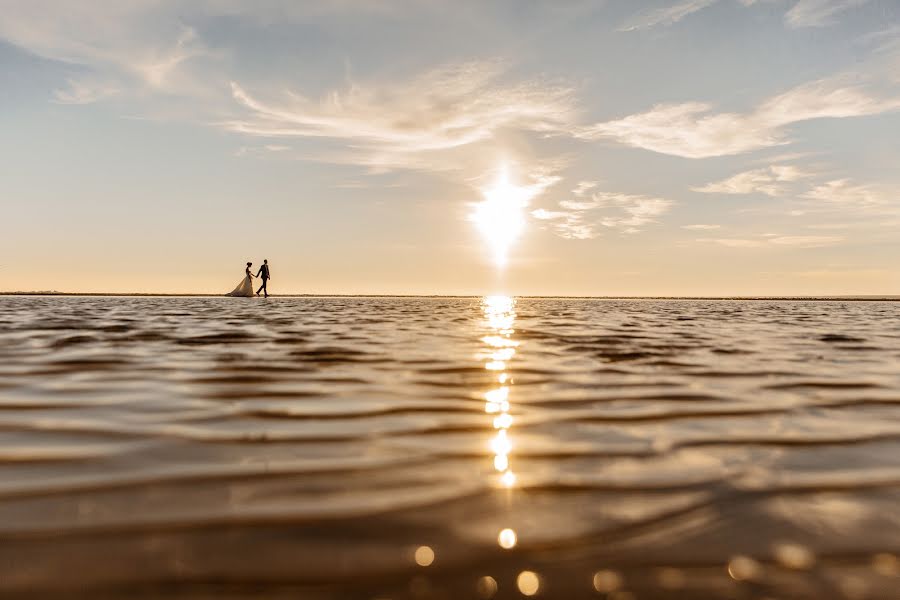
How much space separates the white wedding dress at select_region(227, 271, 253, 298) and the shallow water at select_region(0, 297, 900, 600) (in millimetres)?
35295

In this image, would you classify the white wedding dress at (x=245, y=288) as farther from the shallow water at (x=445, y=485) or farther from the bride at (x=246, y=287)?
the shallow water at (x=445, y=485)

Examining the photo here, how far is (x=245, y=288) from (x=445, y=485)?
41525 mm

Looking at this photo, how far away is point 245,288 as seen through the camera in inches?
1658

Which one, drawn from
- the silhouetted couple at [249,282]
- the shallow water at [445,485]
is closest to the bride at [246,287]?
the silhouetted couple at [249,282]

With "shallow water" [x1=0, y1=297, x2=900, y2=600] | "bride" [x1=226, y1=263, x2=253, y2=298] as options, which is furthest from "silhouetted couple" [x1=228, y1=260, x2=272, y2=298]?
"shallow water" [x1=0, y1=297, x2=900, y2=600]

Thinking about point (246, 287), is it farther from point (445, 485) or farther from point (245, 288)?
point (445, 485)

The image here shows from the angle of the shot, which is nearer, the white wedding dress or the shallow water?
the shallow water

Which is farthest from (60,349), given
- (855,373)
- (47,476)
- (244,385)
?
(855,373)

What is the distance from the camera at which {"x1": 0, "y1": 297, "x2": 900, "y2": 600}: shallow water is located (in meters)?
2.13

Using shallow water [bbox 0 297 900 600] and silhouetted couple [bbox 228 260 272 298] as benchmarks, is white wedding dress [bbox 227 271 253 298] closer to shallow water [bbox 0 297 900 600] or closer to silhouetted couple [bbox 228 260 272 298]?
silhouetted couple [bbox 228 260 272 298]

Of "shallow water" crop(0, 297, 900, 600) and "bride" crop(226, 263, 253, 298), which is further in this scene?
"bride" crop(226, 263, 253, 298)

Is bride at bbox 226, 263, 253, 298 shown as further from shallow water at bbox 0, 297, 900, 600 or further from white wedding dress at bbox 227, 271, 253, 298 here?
shallow water at bbox 0, 297, 900, 600

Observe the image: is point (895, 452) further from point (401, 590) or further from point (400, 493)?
point (401, 590)

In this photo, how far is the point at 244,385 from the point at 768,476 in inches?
187
